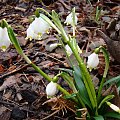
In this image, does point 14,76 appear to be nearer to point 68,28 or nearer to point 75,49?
point 75,49

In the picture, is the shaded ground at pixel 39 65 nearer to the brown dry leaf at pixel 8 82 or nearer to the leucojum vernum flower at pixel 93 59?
the brown dry leaf at pixel 8 82

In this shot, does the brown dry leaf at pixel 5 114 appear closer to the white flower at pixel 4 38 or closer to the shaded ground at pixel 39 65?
the shaded ground at pixel 39 65

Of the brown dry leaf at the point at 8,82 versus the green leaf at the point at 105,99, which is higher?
the green leaf at the point at 105,99

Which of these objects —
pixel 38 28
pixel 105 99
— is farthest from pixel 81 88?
pixel 38 28

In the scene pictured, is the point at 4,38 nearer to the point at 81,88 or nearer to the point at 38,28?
the point at 38,28

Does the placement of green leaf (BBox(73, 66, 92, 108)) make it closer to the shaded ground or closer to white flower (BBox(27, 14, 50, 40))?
the shaded ground

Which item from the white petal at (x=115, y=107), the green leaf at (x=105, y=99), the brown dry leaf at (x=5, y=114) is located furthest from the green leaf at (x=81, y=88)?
the brown dry leaf at (x=5, y=114)

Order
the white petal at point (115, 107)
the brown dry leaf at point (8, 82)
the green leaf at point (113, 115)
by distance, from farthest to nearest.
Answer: the brown dry leaf at point (8, 82) < the green leaf at point (113, 115) < the white petal at point (115, 107)

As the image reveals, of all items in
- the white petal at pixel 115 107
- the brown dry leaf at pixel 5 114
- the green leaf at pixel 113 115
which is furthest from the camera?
the brown dry leaf at pixel 5 114

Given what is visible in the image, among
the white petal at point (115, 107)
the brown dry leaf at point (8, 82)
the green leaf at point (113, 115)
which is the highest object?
the white petal at point (115, 107)

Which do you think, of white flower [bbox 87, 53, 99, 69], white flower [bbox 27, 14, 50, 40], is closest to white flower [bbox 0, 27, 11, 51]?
white flower [bbox 27, 14, 50, 40]

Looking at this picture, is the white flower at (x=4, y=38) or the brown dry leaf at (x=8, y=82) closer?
the white flower at (x=4, y=38)
